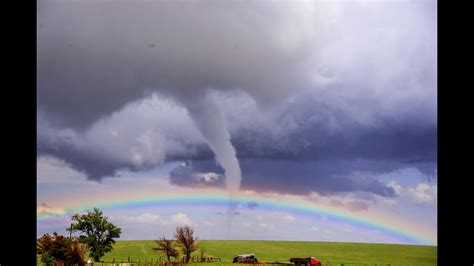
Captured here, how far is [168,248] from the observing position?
77.7 ft

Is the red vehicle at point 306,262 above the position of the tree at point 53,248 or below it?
below

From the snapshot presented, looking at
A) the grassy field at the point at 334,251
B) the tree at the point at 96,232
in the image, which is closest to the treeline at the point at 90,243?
the tree at the point at 96,232

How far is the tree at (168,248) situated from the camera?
23.4 meters

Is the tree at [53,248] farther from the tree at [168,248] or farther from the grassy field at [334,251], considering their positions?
the grassy field at [334,251]

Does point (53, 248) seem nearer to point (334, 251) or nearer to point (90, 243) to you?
point (90, 243)

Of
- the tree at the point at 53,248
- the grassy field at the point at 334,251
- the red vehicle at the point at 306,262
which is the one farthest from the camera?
the grassy field at the point at 334,251

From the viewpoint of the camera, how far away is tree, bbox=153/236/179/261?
76.8 ft

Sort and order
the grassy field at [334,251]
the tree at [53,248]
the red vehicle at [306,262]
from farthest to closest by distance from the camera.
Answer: the grassy field at [334,251] → the red vehicle at [306,262] → the tree at [53,248]

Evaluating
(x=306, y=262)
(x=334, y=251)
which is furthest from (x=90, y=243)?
(x=334, y=251)

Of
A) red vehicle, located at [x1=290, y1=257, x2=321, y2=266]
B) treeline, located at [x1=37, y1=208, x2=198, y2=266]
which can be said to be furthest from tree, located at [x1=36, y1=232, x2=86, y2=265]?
red vehicle, located at [x1=290, y1=257, x2=321, y2=266]

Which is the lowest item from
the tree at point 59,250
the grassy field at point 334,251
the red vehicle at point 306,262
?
the grassy field at point 334,251

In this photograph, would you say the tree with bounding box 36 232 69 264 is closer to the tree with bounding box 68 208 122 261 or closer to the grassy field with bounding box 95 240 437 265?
the tree with bounding box 68 208 122 261
